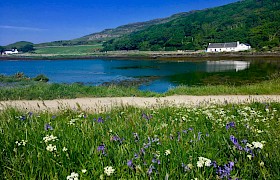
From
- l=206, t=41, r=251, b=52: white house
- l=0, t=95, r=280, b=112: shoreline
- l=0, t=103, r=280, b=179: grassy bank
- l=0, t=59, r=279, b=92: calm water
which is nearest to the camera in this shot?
l=0, t=103, r=280, b=179: grassy bank

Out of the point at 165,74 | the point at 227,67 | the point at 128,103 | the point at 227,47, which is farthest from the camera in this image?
the point at 227,47

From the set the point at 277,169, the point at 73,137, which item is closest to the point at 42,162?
the point at 73,137

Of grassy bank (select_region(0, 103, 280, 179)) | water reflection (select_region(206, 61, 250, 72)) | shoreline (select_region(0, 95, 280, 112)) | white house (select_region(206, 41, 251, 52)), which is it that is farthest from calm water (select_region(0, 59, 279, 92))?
white house (select_region(206, 41, 251, 52))

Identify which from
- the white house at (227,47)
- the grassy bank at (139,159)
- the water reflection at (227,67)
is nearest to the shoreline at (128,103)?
the grassy bank at (139,159)

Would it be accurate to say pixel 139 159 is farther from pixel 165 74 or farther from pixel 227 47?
pixel 227 47

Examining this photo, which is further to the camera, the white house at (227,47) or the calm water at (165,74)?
the white house at (227,47)

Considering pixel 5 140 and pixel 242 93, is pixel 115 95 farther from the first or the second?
pixel 5 140

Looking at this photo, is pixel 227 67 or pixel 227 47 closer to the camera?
pixel 227 67

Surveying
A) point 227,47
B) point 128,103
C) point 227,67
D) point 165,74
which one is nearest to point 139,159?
point 128,103

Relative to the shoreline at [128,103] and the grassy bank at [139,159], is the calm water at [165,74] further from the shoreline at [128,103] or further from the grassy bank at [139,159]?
the grassy bank at [139,159]

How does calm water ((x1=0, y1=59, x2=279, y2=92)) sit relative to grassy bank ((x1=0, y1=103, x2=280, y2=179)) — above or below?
below

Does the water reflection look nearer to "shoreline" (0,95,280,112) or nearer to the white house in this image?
"shoreline" (0,95,280,112)

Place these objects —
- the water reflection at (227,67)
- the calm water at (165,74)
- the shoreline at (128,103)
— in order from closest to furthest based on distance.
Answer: the shoreline at (128,103) → the calm water at (165,74) → the water reflection at (227,67)

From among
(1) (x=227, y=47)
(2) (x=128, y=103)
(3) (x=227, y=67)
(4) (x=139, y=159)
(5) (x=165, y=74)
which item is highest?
(4) (x=139, y=159)
